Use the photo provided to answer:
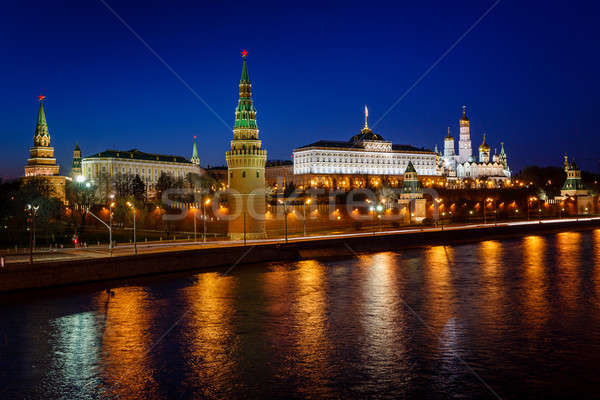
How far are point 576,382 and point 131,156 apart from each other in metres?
150

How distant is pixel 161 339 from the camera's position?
2328cm

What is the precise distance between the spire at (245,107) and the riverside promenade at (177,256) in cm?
1455

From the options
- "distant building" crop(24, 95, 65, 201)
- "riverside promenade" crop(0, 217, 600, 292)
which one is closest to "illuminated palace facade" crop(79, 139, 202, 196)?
"distant building" crop(24, 95, 65, 201)

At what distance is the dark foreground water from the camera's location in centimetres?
1797

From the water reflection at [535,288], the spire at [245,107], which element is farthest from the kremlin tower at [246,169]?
the water reflection at [535,288]

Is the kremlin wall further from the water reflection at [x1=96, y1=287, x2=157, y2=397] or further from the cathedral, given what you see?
the water reflection at [x1=96, y1=287, x2=157, y2=397]

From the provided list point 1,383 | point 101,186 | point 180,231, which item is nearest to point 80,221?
point 180,231

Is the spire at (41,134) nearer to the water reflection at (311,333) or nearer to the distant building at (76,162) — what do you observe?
the distant building at (76,162)

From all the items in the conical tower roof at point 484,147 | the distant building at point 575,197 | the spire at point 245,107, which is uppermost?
the conical tower roof at point 484,147

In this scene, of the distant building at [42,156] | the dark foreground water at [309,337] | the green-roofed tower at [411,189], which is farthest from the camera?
the distant building at [42,156]

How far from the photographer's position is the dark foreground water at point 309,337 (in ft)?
59.0

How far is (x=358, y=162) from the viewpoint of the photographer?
555ft

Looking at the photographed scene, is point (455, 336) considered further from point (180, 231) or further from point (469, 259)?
point (180, 231)

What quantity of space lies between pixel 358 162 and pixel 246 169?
110060mm
